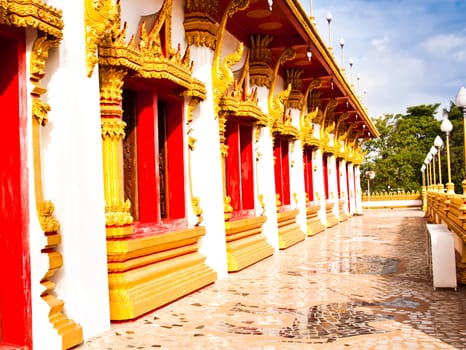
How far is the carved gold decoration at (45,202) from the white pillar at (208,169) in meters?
3.62

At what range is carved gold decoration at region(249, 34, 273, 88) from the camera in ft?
36.7

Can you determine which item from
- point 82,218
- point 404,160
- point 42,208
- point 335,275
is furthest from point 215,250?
point 404,160

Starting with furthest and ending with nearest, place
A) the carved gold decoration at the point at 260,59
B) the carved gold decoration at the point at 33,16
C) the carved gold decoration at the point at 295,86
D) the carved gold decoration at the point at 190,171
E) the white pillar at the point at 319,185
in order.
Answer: the white pillar at the point at 319,185
the carved gold decoration at the point at 295,86
the carved gold decoration at the point at 260,59
the carved gold decoration at the point at 190,171
the carved gold decoration at the point at 33,16

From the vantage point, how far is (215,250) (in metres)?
8.62

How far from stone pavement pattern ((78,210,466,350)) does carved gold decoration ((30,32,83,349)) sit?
0.37m

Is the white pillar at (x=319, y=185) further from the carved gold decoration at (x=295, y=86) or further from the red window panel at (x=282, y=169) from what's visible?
the red window panel at (x=282, y=169)

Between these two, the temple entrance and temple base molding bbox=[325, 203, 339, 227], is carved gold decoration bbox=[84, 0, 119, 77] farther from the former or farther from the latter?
temple base molding bbox=[325, 203, 339, 227]

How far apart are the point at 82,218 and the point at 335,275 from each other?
15.6ft

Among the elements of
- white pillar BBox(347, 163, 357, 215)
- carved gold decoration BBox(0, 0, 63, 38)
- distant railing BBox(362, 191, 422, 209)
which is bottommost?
distant railing BBox(362, 191, 422, 209)

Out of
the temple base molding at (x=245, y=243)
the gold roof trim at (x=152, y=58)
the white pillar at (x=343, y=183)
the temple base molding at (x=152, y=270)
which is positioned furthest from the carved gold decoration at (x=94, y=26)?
the white pillar at (x=343, y=183)

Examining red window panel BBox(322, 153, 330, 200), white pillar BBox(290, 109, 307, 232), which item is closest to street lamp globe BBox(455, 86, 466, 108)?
white pillar BBox(290, 109, 307, 232)

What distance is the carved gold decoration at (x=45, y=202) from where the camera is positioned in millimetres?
4629

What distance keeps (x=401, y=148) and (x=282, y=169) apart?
39.9m

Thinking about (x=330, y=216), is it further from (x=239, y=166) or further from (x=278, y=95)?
(x=239, y=166)
